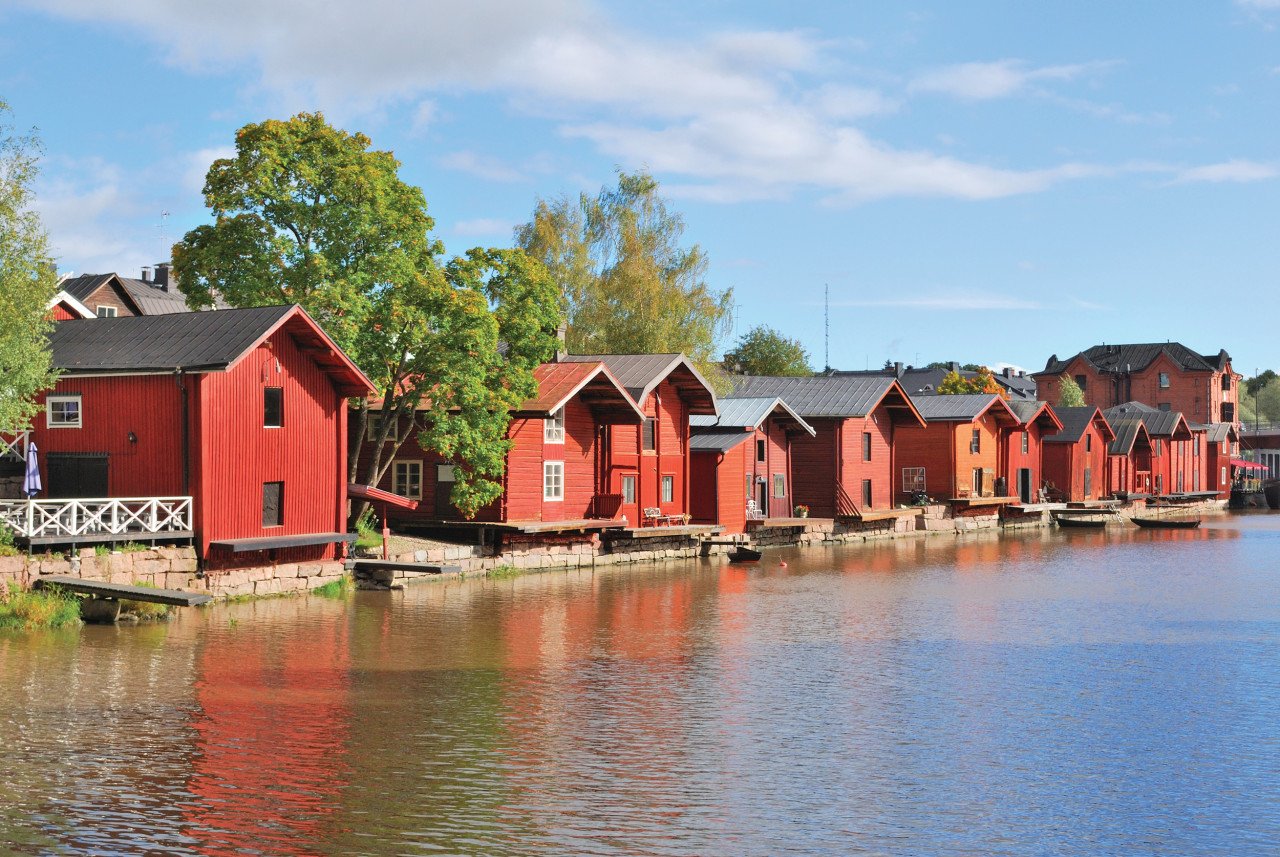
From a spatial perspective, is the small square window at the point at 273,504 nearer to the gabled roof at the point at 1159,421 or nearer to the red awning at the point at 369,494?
the red awning at the point at 369,494

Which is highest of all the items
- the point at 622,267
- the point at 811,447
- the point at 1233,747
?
the point at 622,267

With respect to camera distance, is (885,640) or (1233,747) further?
(885,640)

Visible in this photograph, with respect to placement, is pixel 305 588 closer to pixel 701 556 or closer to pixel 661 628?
pixel 661 628

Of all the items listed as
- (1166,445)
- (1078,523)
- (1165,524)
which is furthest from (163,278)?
(1166,445)

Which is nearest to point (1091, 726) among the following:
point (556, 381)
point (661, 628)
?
point (661, 628)

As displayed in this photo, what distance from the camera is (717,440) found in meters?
61.6

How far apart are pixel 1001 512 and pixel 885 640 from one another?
57.3m

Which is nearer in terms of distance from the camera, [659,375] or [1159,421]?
[659,375]

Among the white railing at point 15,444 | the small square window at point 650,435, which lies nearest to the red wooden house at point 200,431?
the white railing at point 15,444

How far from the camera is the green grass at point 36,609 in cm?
3033

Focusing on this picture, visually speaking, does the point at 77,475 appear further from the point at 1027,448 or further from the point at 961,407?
the point at 1027,448

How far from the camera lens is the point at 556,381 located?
50.2 meters

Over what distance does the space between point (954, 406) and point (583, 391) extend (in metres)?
38.8

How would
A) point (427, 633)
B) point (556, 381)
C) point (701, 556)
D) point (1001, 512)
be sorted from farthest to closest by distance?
point (1001, 512), point (701, 556), point (556, 381), point (427, 633)
